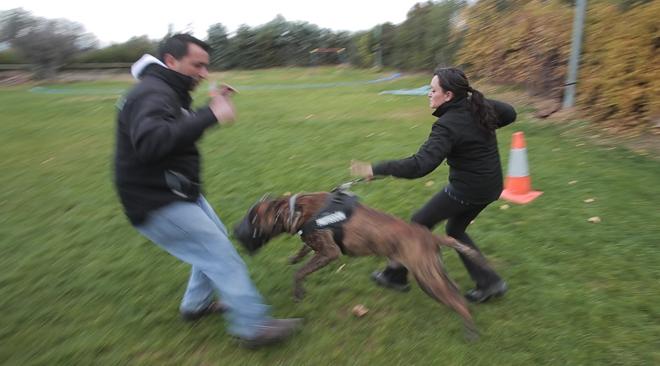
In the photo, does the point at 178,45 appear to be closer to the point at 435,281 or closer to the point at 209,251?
the point at 209,251

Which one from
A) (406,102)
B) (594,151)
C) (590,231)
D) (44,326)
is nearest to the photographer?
(44,326)

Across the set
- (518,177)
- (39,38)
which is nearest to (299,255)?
(518,177)

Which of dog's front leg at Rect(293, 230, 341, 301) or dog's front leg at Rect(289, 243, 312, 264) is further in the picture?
dog's front leg at Rect(289, 243, 312, 264)

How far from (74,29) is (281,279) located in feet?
92.1

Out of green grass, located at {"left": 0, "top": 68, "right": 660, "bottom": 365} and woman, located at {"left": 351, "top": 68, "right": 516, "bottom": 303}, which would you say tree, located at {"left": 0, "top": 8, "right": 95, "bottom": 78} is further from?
woman, located at {"left": 351, "top": 68, "right": 516, "bottom": 303}

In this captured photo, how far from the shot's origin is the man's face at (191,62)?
2715mm

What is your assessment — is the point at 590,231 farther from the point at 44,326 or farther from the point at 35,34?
the point at 35,34

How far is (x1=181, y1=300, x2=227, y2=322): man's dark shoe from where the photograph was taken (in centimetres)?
349

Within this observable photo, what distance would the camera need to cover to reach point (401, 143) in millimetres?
8258

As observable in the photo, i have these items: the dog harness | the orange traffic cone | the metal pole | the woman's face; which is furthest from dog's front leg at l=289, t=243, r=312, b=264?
the metal pole

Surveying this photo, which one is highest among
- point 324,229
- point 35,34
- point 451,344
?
point 35,34

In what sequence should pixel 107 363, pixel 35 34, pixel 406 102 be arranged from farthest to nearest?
pixel 35 34 → pixel 406 102 → pixel 107 363

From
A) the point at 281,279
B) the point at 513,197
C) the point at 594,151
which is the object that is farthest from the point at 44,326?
the point at 594,151

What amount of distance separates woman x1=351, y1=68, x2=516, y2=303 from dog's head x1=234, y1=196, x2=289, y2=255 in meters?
0.65
